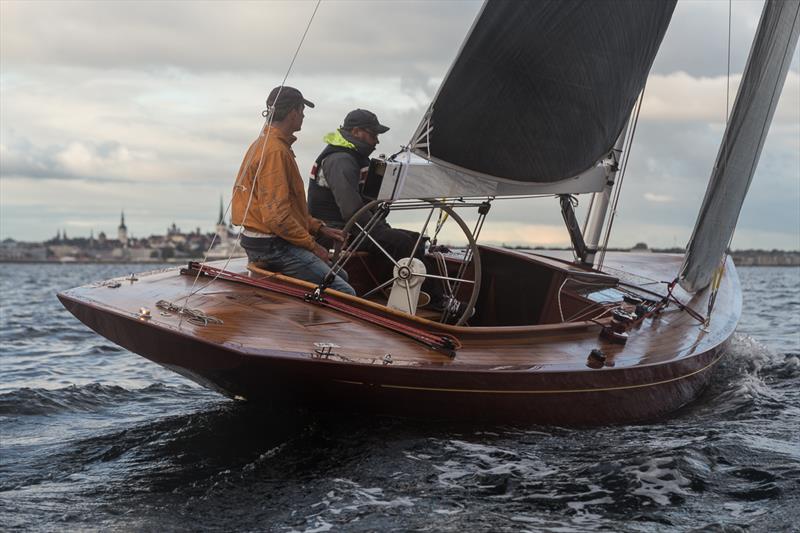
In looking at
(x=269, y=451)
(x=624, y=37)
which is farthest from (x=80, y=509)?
(x=624, y=37)

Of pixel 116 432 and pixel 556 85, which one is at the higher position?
pixel 556 85

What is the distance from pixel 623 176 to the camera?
8172 millimetres

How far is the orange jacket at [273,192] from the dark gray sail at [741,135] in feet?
13.0

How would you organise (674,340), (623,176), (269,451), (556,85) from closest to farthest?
(269,451) < (556,85) < (674,340) < (623,176)

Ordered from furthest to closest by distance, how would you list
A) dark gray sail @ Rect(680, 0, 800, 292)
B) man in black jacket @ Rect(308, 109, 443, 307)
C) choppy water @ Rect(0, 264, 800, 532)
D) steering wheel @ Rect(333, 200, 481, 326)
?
dark gray sail @ Rect(680, 0, 800, 292), man in black jacket @ Rect(308, 109, 443, 307), steering wheel @ Rect(333, 200, 481, 326), choppy water @ Rect(0, 264, 800, 532)

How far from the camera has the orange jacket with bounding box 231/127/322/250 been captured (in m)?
5.62

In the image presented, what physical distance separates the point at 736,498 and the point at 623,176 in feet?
13.8

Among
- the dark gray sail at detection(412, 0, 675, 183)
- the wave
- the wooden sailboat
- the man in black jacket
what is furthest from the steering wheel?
the wave

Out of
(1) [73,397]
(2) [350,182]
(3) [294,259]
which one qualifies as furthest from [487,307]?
(1) [73,397]

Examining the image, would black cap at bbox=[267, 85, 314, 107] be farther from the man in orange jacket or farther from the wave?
the wave

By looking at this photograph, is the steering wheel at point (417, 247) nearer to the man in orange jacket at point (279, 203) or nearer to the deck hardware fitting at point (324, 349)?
the man in orange jacket at point (279, 203)

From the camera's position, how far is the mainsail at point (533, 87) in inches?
228

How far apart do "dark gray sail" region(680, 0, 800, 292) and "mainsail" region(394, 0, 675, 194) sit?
1.71m

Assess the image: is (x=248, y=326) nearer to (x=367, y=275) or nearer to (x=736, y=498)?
(x=367, y=275)
